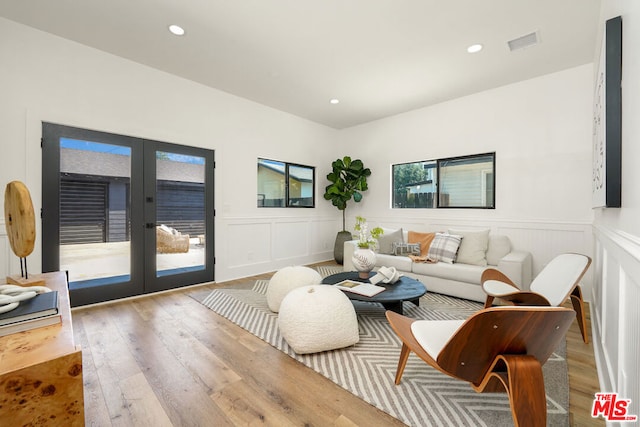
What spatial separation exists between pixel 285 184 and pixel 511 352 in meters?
4.55

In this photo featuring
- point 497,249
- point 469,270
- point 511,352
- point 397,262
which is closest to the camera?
point 511,352

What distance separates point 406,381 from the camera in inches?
Answer: 70.3

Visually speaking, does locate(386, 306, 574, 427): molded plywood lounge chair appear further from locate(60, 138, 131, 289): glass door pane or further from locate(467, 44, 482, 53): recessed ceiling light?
locate(60, 138, 131, 289): glass door pane

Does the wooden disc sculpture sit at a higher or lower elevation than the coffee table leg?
higher

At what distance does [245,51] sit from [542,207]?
428 centimetres

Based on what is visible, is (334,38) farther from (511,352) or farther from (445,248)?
(511,352)

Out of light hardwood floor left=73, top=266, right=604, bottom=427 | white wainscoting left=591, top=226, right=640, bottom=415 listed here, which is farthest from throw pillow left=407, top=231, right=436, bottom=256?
white wainscoting left=591, top=226, right=640, bottom=415

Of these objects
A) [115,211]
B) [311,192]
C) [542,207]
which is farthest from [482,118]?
[115,211]

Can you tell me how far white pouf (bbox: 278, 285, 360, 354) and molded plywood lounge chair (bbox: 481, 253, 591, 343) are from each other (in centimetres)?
133

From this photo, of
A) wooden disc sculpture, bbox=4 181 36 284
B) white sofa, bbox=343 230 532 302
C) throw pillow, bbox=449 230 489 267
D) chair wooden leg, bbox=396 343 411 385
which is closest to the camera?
wooden disc sculpture, bbox=4 181 36 284

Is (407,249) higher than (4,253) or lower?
lower

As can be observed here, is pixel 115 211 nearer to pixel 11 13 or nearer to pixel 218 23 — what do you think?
pixel 11 13

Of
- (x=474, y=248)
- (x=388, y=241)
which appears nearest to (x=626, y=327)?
(x=474, y=248)

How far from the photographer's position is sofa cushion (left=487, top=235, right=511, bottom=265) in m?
3.60
